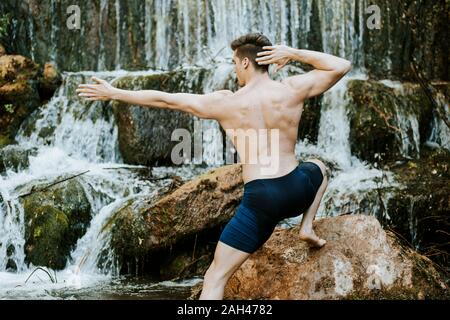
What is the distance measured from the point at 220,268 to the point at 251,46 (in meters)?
1.24

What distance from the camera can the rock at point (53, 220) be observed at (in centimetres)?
673

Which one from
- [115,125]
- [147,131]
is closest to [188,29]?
[115,125]

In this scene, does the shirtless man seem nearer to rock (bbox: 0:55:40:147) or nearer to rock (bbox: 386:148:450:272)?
rock (bbox: 386:148:450:272)

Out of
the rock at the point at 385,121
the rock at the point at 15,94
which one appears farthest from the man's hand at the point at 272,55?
the rock at the point at 15,94

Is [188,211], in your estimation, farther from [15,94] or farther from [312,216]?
[15,94]

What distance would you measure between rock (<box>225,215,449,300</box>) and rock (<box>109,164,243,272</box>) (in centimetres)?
196

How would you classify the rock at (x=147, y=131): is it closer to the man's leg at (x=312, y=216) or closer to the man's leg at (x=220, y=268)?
the man's leg at (x=312, y=216)

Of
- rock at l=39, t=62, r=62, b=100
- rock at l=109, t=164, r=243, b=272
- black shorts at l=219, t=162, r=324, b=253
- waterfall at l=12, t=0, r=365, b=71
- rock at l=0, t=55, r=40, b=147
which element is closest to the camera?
black shorts at l=219, t=162, r=324, b=253

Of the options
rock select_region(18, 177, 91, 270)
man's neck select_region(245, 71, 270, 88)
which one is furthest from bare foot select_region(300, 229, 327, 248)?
rock select_region(18, 177, 91, 270)

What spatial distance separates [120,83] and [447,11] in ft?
19.9

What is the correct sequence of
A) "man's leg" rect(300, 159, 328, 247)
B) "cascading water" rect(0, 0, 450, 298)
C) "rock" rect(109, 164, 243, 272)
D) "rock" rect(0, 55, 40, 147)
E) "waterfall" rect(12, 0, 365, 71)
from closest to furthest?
"man's leg" rect(300, 159, 328, 247) → "rock" rect(109, 164, 243, 272) → "cascading water" rect(0, 0, 450, 298) → "rock" rect(0, 55, 40, 147) → "waterfall" rect(12, 0, 365, 71)

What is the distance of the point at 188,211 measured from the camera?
6129 millimetres

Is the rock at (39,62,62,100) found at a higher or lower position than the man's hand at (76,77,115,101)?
higher

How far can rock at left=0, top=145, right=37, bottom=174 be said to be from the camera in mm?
8367
